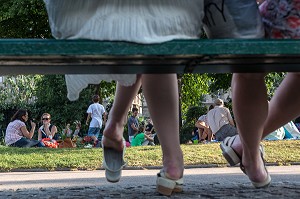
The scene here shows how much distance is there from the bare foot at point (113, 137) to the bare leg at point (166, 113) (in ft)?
1.03

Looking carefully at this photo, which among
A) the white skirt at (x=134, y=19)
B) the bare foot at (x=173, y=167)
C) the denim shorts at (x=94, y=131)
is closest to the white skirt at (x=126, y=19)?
the white skirt at (x=134, y=19)

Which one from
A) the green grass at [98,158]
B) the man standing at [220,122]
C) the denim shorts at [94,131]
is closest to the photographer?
the green grass at [98,158]

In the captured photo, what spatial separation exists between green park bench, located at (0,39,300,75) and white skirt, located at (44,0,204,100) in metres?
0.05

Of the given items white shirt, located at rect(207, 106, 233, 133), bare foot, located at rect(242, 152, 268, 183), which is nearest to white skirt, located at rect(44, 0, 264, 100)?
bare foot, located at rect(242, 152, 268, 183)

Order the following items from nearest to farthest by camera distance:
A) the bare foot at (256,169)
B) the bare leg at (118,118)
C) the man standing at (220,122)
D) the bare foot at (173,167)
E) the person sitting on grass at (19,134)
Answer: the bare foot at (173,167), the bare foot at (256,169), the bare leg at (118,118), the person sitting on grass at (19,134), the man standing at (220,122)

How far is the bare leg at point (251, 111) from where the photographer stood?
10.7 ft

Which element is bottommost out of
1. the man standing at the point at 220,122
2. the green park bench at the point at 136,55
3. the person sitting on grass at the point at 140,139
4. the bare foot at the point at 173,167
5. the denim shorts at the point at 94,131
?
the person sitting on grass at the point at 140,139

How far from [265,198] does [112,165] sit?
0.87 m

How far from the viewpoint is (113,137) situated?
3719mm

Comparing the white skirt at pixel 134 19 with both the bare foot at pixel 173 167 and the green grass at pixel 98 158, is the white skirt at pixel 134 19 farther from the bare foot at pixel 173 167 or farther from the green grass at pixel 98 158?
the green grass at pixel 98 158

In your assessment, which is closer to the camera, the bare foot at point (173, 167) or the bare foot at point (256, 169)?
the bare foot at point (173, 167)

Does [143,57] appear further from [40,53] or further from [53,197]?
[53,197]

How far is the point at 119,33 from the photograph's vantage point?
2.30 meters

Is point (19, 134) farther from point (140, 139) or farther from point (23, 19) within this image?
point (23, 19)
